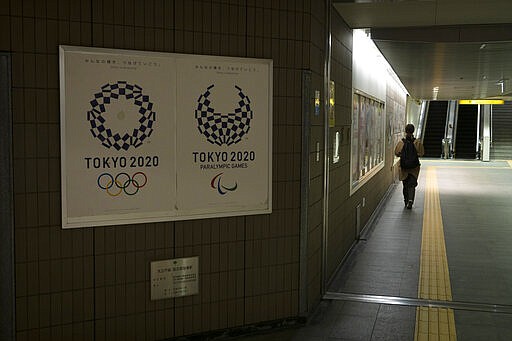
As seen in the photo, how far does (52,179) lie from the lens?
3385mm

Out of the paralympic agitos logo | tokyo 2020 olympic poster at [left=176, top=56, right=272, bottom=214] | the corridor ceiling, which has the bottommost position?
the paralympic agitos logo

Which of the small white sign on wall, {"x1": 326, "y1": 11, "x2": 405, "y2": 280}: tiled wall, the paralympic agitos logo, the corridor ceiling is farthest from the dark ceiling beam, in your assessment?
the small white sign on wall

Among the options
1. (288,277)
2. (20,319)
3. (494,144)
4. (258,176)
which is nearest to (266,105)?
(258,176)

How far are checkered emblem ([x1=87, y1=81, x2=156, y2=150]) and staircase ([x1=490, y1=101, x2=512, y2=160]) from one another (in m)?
23.7

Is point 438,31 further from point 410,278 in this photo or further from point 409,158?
point 409,158

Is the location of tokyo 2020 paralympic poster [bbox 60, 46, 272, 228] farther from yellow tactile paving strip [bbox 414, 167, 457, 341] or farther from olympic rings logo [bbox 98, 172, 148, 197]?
yellow tactile paving strip [bbox 414, 167, 457, 341]

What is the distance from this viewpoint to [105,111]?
3.51 metres

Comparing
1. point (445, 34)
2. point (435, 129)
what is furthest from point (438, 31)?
point (435, 129)

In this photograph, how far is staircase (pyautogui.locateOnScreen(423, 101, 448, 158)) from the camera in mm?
27531

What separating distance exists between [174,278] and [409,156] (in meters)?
7.43

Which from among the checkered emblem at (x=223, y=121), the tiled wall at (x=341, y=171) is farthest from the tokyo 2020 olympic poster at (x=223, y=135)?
the tiled wall at (x=341, y=171)

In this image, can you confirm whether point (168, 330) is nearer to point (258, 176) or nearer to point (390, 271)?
point (258, 176)

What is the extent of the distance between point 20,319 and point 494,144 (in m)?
24.9

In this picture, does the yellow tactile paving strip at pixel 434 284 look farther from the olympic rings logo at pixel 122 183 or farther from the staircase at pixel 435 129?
the staircase at pixel 435 129
